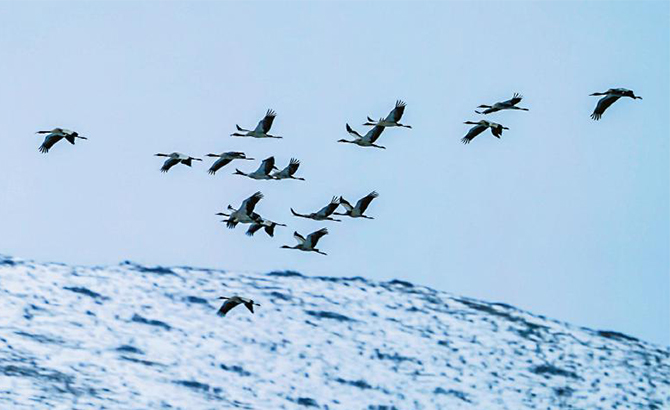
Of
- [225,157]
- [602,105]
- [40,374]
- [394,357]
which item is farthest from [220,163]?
[394,357]

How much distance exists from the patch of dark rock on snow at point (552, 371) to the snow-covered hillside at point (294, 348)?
→ 73 mm

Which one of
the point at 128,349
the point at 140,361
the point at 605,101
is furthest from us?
the point at 128,349

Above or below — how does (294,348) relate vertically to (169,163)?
below

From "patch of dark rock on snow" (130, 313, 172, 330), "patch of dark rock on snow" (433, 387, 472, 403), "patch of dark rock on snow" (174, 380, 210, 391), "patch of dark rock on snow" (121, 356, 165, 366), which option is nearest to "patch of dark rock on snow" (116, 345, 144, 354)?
"patch of dark rock on snow" (121, 356, 165, 366)

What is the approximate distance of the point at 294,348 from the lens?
243 ft

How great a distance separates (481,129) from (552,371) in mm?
40313

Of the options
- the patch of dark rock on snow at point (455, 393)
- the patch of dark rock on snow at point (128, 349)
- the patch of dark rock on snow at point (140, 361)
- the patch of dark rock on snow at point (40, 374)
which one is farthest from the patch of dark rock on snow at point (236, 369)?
the patch of dark rock on snow at point (455, 393)

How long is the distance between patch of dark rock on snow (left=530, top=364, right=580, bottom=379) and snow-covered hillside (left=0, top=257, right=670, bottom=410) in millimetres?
73

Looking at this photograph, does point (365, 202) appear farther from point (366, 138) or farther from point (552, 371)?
point (552, 371)

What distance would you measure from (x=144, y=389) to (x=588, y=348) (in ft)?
68.5

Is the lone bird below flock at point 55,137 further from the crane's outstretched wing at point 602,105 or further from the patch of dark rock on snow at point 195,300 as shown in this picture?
the patch of dark rock on snow at point 195,300

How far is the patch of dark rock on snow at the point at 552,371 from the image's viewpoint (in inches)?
2926

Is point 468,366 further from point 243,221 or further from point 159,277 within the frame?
point 243,221

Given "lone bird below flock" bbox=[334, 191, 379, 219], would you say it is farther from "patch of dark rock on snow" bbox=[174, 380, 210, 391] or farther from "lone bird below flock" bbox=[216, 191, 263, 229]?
"patch of dark rock on snow" bbox=[174, 380, 210, 391]
